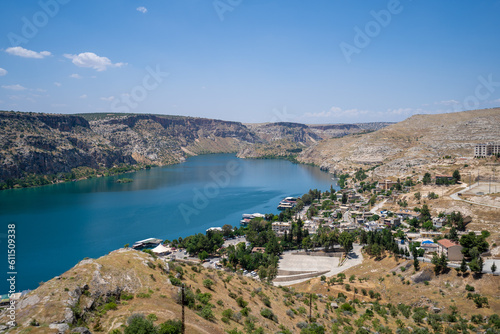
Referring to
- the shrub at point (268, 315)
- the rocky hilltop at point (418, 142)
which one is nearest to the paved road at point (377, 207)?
the rocky hilltop at point (418, 142)

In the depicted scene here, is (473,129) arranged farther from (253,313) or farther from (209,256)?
(253,313)

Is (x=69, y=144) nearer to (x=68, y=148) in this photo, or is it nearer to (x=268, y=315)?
(x=68, y=148)

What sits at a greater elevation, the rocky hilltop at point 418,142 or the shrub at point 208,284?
the rocky hilltop at point 418,142

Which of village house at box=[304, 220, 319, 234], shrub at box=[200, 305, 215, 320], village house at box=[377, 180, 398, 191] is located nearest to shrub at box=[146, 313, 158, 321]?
shrub at box=[200, 305, 215, 320]

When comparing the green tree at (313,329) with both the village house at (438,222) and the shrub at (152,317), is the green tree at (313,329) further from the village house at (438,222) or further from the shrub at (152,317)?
the village house at (438,222)

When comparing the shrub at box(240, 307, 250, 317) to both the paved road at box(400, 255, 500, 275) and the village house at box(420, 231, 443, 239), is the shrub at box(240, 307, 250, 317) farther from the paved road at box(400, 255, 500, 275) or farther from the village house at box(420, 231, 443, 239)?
the village house at box(420, 231, 443, 239)

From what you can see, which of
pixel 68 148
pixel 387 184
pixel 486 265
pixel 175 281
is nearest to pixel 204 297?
pixel 175 281
